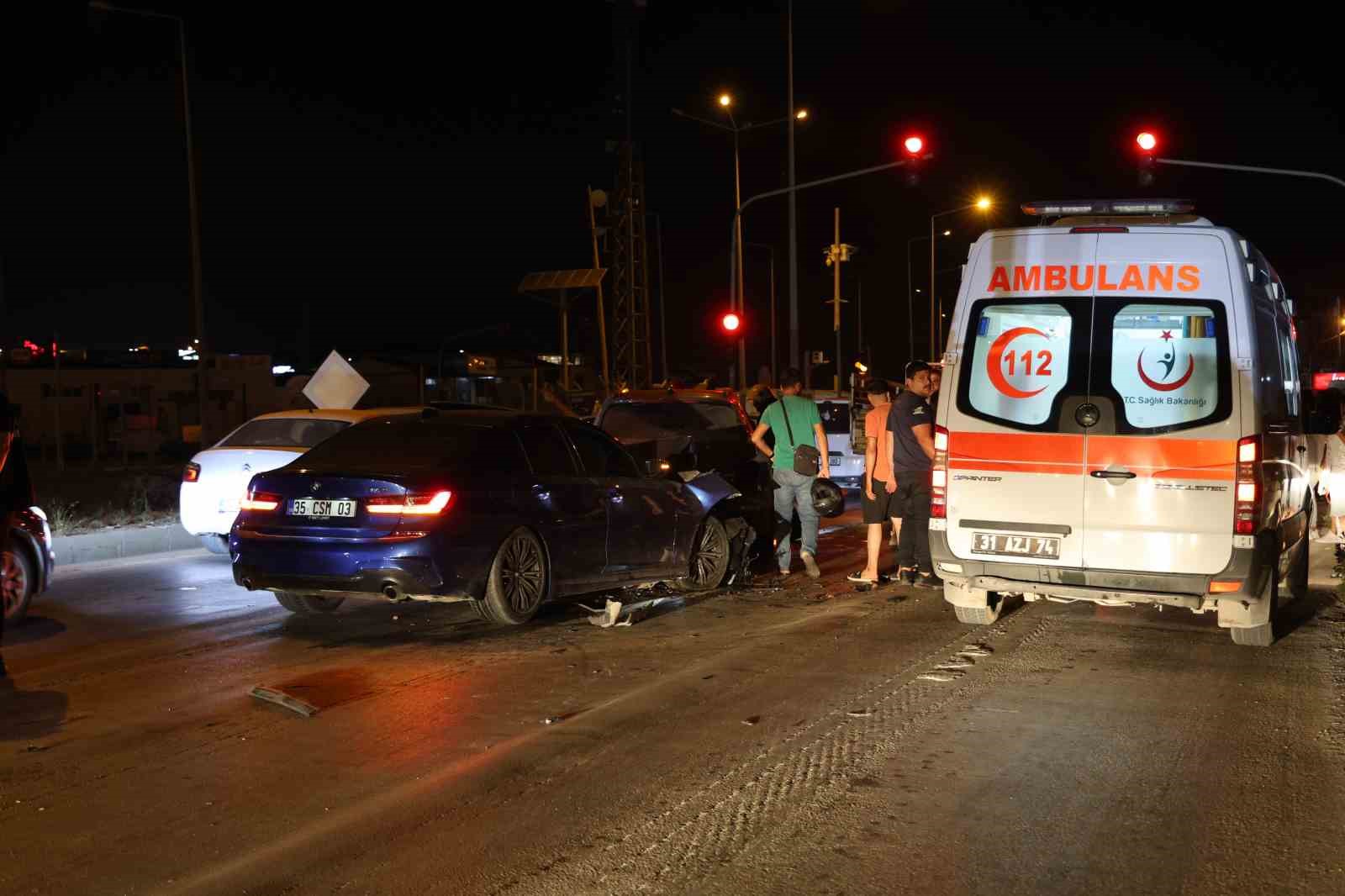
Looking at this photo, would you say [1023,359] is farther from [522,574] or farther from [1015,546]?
[522,574]

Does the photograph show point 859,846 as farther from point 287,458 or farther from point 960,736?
point 287,458

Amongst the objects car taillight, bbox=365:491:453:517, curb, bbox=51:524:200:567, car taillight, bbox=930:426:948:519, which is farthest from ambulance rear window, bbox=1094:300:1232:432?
curb, bbox=51:524:200:567

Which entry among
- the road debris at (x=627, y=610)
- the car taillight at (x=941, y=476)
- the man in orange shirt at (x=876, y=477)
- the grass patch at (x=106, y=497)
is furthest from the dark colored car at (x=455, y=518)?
the grass patch at (x=106, y=497)

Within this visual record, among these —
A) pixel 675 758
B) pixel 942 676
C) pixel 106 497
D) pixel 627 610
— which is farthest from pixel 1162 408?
pixel 106 497

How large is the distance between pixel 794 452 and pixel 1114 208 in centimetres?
385

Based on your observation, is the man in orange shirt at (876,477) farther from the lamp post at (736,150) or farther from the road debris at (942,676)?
the lamp post at (736,150)

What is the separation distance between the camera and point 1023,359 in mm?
8352

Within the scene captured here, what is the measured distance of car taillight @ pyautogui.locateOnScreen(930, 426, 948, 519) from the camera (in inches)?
336

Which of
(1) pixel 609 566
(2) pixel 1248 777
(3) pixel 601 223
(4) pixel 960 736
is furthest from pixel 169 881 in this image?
(3) pixel 601 223

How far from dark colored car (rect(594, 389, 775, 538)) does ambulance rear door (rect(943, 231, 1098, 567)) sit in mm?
4248

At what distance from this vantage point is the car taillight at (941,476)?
8.55 metres

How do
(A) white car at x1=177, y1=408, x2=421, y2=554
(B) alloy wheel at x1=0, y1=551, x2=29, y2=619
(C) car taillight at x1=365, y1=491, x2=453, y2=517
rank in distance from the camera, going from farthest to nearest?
1. (A) white car at x1=177, y1=408, x2=421, y2=554
2. (B) alloy wheel at x1=0, y1=551, x2=29, y2=619
3. (C) car taillight at x1=365, y1=491, x2=453, y2=517

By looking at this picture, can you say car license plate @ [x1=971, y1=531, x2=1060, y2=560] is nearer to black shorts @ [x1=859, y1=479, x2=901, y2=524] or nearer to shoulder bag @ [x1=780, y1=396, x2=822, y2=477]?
black shorts @ [x1=859, y1=479, x2=901, y2=524]

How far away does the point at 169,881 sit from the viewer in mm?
4559
